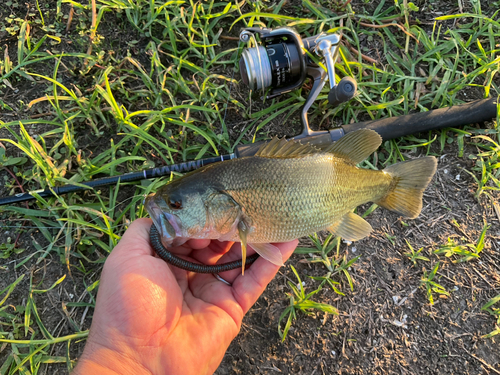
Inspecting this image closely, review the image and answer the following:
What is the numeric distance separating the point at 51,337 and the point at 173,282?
1.58 metres

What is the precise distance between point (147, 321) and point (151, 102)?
2441 millimetres

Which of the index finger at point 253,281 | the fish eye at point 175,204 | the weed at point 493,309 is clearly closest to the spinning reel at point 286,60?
the index finger at point 253,281

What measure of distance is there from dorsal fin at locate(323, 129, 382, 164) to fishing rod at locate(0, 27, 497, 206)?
303mm

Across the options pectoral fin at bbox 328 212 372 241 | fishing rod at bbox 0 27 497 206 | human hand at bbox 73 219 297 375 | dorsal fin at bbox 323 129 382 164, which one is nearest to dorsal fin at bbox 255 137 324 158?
dorsal fin at bbox 323 129 382 164

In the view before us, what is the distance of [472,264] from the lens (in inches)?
133

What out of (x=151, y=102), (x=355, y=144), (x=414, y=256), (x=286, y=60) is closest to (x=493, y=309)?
(x=414, y=256)

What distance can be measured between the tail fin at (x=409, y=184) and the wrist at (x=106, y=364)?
8.52 ft

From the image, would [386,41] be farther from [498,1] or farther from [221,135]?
[221,135]

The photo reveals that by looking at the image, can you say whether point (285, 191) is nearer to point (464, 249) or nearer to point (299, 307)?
point (299, 307)

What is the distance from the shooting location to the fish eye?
240 cm

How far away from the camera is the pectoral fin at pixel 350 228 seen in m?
2.86

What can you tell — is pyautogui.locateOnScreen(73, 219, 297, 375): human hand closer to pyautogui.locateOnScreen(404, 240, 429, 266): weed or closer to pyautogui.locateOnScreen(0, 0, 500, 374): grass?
pyautogui.locateOnScreen(0, 0, 500, 374): grass

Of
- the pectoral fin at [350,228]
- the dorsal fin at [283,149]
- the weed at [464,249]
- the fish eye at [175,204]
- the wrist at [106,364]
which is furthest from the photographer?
the weed at [464,249]

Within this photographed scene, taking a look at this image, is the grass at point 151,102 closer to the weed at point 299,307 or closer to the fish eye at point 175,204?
the weed at point 299,307
